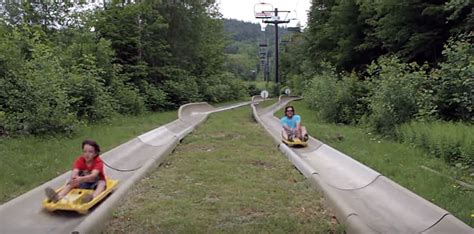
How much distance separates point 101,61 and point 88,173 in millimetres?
15231

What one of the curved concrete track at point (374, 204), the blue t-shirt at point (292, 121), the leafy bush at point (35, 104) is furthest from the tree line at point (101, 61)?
the curved concrete track at point (374, 204)

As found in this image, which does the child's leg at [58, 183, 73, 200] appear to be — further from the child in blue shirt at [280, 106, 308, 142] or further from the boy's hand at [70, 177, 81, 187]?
the child in blue shirt at [280, 106, 308, 142]

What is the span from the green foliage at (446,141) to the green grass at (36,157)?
20.3ft

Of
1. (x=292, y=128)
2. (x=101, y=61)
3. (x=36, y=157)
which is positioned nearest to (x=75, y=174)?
(x=36, y=157)

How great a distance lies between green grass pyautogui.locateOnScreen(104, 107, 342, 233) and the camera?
15.7 feet

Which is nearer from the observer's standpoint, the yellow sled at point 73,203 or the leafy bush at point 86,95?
the yellow sled at point 73,203

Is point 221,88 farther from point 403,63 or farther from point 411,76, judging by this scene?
point 411,76

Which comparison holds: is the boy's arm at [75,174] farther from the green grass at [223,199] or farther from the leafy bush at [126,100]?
the leafy bush at [126,100]

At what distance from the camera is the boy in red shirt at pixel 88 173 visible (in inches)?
220

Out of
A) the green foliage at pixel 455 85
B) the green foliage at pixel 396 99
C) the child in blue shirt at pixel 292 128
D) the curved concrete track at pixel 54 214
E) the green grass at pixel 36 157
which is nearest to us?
the curved concrete track at pixel 54 214

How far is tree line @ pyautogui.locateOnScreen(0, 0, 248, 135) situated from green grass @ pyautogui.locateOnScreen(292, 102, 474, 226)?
7.01 m

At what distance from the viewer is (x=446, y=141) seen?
27.0 ft

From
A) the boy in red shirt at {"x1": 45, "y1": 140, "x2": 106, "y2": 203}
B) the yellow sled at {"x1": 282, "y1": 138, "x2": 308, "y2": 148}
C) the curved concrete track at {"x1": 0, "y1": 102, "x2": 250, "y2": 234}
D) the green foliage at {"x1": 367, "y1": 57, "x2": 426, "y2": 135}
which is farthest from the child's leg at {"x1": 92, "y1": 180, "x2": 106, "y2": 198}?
the green foliage at {"x1": 367, "y1": 57, "x2": 426, "y2": 135}

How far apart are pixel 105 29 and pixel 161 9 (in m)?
6.66
